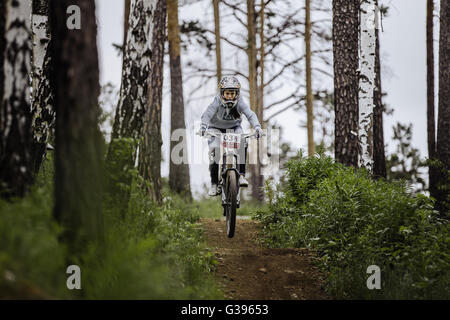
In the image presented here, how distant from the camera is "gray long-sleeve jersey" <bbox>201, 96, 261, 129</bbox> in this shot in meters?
7.97

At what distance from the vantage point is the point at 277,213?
9.12 metres

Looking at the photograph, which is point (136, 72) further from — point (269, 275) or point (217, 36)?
point (217, 36)

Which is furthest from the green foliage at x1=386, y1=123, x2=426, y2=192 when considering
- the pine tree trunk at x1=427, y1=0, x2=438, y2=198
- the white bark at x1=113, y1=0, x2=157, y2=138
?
the white bark at x1=113, y1=0, x2=157, y2=138

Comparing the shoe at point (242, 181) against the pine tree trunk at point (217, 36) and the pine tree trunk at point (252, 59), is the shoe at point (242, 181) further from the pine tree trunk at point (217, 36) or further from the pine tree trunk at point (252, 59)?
the pine tree trunk at point (217, 36)

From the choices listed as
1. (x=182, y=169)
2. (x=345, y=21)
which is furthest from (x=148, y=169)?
(x=182, y=169)

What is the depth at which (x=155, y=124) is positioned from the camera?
8.70 meters

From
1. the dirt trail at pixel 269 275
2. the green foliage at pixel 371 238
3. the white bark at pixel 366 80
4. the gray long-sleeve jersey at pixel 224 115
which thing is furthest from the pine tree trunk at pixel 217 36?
the dirt trail at pixel 269 275

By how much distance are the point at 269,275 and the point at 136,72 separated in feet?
10.5

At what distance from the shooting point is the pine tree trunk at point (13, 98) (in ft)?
13.9

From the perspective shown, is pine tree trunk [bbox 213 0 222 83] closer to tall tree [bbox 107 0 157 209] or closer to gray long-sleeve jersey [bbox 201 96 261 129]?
gray long-sleeve jersey [bbox 201 96 261 129]

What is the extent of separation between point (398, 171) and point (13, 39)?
22.2 metres

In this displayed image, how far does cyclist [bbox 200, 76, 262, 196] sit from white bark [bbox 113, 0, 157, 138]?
1.80 metres

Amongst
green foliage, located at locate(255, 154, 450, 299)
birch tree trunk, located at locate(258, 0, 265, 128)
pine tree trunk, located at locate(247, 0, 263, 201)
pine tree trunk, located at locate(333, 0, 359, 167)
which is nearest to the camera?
green foliage, located at locate(255, 154, 450, 299)
